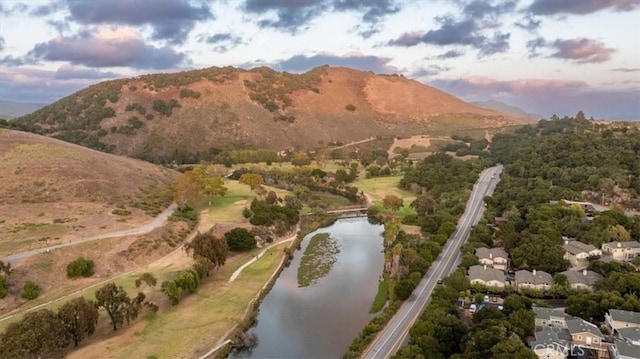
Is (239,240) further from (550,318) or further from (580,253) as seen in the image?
(580,253)

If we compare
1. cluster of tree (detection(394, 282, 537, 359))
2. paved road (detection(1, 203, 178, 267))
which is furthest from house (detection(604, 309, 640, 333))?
paved road (detection(1, 203, 178, 267))

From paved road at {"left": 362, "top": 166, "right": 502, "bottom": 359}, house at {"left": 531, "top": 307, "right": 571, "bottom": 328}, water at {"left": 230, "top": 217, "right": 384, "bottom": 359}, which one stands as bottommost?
water at {"left": 230, "top": 217, "right": 384, "bottom": 359}

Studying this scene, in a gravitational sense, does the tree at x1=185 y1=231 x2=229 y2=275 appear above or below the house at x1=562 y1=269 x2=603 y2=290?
above

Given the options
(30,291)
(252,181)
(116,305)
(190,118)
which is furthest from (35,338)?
(190,118)

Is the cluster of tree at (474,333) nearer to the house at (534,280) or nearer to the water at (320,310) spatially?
the house at (534,280)

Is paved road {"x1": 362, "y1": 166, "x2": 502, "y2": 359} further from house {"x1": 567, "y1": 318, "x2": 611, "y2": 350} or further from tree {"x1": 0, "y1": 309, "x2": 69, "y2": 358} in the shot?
tree {"x1": 0, "y1": 309, "x2": 69, "y2": 358}

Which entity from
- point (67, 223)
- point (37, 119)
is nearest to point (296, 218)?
point (67, 223)
